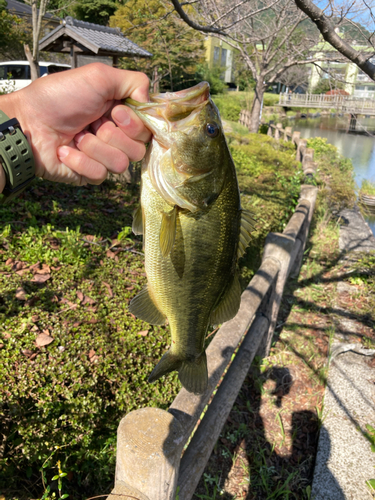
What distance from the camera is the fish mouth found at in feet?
4.14

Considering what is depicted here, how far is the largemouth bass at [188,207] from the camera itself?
4.23 ft

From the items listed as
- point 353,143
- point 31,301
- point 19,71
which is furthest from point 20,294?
point 353,143

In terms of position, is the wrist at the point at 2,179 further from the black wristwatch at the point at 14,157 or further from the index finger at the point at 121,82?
the index finger at the point at 121,82

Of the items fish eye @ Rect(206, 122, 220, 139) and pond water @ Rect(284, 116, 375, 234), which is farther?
pond water @ Rect(284, 116, 375, 234)

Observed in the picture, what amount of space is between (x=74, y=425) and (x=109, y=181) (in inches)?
155

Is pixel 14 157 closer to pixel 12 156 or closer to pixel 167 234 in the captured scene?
pixel 12 156

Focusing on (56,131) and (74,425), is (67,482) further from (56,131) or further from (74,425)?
(56,131)

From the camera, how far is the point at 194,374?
1.51 m

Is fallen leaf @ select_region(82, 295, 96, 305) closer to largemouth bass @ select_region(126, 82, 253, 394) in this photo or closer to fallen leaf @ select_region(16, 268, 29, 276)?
fallen leaf @ select_region(16, 268, 29, 276)

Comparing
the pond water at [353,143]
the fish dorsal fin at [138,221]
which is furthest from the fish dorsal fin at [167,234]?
the pond water at [353,143]

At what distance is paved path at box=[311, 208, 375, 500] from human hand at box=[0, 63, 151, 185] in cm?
291

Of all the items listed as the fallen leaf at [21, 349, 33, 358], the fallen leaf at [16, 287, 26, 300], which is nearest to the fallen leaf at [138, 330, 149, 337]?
the fallen leaf at [21, 349, 33, 358]

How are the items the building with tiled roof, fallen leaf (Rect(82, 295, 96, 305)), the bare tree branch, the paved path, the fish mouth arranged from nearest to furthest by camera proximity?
the fish mouth, the bare tree branch, the paved path, fallen leaf (Rect(82, 295, 96, 305)), the building with tiled roof

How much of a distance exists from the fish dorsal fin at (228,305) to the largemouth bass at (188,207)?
40mm
